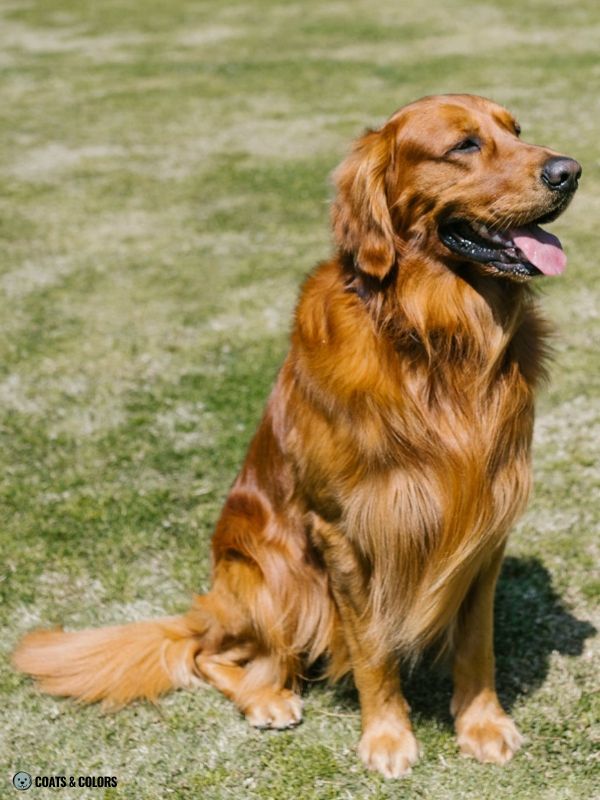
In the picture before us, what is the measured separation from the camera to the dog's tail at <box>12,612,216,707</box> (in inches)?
134

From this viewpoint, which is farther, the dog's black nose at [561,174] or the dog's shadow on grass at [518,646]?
the dog's shadow on grass at [518,646]

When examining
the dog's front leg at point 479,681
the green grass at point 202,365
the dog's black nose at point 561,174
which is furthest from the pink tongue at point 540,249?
the dog's front leg at point 479,681

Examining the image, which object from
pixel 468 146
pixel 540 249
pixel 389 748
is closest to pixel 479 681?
pixel 389 748

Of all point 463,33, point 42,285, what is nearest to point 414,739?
point 42,285

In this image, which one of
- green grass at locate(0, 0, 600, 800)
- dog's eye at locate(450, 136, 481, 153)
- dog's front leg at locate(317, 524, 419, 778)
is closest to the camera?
dog's eye at locate(450, 136, 481, 153)

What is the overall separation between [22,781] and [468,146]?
94.7 inches

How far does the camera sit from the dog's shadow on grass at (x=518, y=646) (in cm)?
343

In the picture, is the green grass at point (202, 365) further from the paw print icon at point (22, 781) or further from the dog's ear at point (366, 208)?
the dog's ear at point (366, 208)

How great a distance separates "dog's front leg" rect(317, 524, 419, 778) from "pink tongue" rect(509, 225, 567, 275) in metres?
1.00

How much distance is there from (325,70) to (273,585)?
10.3 m

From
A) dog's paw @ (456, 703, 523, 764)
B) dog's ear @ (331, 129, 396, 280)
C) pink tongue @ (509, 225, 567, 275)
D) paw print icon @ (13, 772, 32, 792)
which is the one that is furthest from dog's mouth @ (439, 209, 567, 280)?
paw print icon @ (13, 772, 32, 792)

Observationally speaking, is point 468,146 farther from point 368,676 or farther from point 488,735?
point 488,735

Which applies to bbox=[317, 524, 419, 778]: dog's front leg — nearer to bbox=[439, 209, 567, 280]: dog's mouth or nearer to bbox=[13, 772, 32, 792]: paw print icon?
bbox=[439, 209, 567, 280]: dog's mouth

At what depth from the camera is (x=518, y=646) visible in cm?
360
